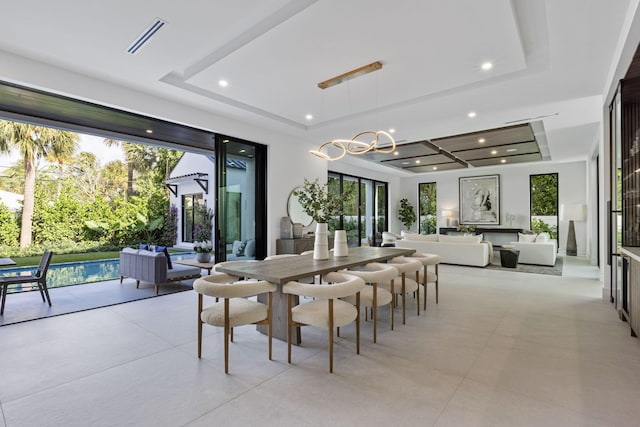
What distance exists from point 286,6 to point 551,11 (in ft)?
7.33

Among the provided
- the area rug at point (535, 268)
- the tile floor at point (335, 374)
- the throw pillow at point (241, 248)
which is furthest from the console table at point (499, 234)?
the throw pillow at point (241, 248)

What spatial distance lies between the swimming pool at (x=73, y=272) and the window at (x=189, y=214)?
260cm

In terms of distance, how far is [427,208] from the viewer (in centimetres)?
1227

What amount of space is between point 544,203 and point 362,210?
19.0ft

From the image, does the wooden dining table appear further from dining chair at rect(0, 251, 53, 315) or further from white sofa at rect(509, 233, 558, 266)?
white sofa at rect(509, 233, 558, 266)

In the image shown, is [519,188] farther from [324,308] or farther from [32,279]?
[32,279]

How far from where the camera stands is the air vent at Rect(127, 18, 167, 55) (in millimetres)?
2906

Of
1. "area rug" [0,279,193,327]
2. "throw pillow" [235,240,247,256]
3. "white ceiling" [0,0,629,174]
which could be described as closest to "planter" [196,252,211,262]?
"area rug" [0,279,193,327]

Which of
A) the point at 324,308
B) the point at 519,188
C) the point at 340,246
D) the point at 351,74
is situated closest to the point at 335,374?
the point at 324,308

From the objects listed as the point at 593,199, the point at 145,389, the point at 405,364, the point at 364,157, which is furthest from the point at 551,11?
the point at 593,199

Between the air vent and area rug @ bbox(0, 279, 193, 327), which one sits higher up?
the air vent

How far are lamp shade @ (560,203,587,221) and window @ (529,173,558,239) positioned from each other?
1196mm

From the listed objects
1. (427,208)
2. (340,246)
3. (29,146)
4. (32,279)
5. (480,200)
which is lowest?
(32,279)

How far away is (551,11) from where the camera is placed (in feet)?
8.72
